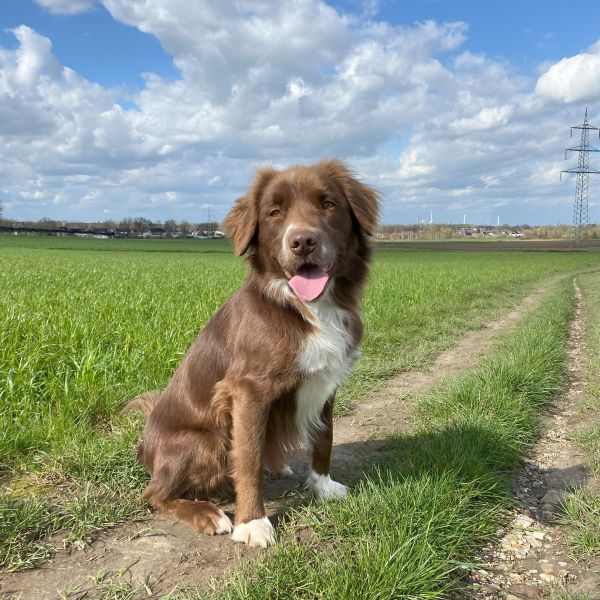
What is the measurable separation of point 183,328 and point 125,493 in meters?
4.29

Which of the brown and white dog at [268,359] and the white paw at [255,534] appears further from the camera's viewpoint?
the brown and white dog at [268,359]

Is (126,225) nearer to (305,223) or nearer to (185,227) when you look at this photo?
(185,227)

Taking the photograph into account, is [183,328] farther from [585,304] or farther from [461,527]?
[585,304]

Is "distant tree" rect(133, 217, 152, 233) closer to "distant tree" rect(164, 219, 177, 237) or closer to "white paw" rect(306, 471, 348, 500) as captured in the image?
"distant tree" rect(164, 219, 177, 237)

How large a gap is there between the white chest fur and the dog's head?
21 centimetres

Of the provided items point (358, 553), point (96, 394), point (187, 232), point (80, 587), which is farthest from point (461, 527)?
point (187, 232)

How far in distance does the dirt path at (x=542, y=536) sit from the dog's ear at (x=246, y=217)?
Answer: 227 centimetres

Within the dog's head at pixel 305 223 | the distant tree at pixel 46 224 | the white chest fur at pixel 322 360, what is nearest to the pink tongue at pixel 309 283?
the dog's head at pixel 305 223

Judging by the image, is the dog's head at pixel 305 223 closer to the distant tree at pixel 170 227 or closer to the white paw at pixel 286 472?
the white paw at pixel 286 472

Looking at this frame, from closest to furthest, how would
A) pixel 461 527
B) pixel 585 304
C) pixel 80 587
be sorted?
pixel 80 587 → pixel 461 527 → pixel 585 304

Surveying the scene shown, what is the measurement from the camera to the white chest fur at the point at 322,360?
9.14 ft

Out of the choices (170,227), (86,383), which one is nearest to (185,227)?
(170,227)

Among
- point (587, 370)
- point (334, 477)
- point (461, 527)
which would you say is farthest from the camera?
point (587, 370)

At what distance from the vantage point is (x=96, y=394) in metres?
4.29
